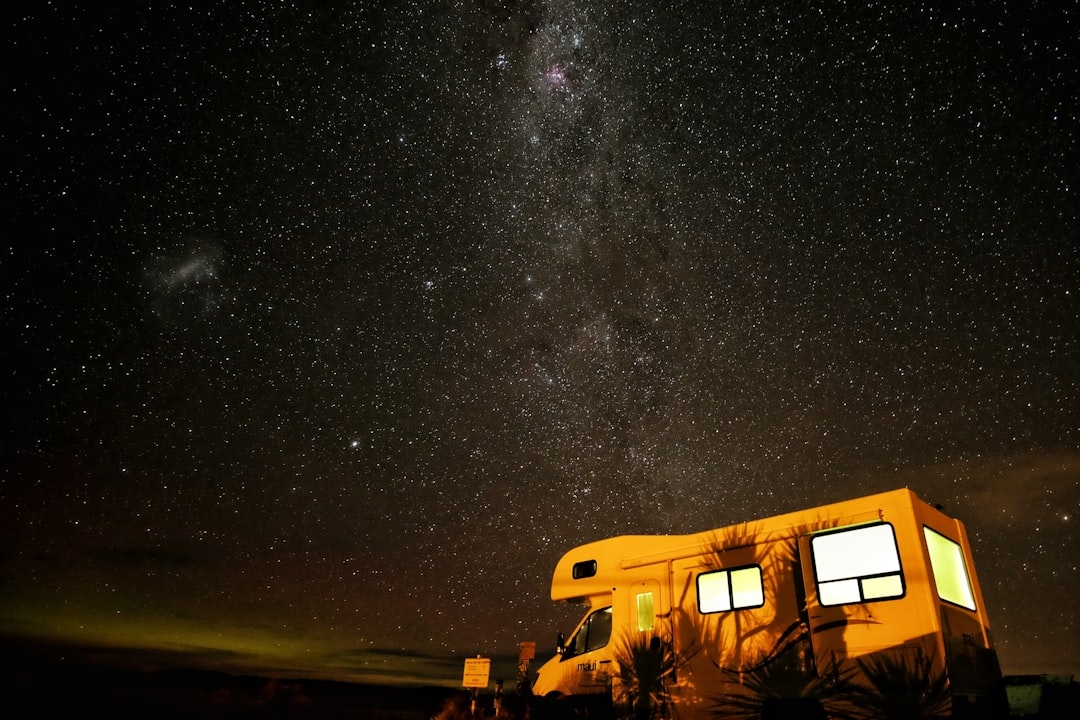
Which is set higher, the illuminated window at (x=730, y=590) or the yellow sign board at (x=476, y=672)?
the illuminated window at (x=730, y=590)

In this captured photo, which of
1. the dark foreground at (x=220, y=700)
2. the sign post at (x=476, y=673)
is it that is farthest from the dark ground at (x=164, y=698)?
the sign post at (x=476, y=673)

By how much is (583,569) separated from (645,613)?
139 centimetres

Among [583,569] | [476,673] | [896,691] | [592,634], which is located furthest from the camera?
[476,673]

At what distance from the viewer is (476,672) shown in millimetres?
11094

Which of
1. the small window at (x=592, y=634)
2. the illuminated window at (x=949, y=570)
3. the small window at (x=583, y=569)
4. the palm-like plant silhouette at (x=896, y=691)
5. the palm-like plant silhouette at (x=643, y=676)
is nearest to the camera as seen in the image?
the palm-like plant silhouette at (x=896, y=691)

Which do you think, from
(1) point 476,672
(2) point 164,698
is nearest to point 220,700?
(2) point 164,698

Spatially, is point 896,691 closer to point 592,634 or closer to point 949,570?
point 949,570

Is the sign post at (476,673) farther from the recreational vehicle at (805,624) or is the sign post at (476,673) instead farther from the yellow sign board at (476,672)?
the recreational vehicle at (805,624)

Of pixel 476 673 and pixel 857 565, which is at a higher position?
pixel 857 565

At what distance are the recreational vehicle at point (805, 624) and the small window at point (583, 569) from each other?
22.7 inches

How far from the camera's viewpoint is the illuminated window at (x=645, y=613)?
25.8 ft

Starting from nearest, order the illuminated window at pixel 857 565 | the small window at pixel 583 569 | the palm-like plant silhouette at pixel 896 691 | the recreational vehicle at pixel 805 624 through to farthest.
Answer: the palm-like plant silhouette at pixel 896 691 < the recreational vehicle at pixel 805 624 < the illuminated window at pixel 857 565 < the small window at pixel 583 569

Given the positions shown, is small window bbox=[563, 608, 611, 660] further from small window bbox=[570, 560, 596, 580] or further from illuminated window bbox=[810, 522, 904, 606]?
illuminated window bbox=[810, 522, 904, 606]

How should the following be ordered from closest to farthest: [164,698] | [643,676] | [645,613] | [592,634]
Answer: [643,676], [645,613], [592,634], [164,698]
